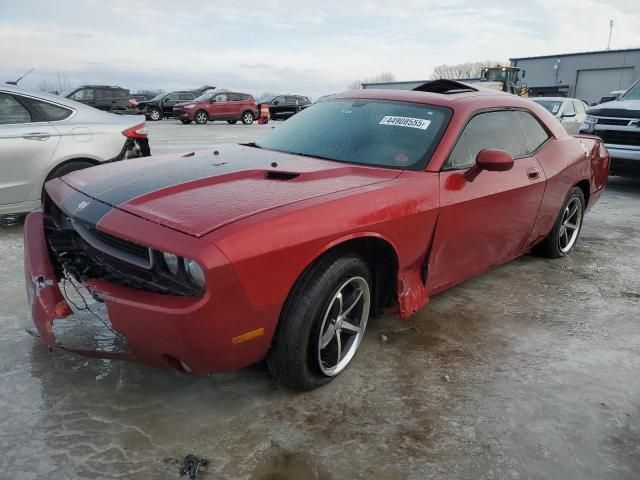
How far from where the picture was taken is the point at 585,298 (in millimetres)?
3895

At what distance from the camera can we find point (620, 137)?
25.5 ft

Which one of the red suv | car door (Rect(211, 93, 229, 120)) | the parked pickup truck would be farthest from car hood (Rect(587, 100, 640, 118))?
car door (Rect(211, 93, 229, 120))

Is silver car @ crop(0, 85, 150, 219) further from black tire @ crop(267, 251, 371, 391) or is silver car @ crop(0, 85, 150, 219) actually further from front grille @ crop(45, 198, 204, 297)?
black tire @ crop(267, 251, 371, 391)

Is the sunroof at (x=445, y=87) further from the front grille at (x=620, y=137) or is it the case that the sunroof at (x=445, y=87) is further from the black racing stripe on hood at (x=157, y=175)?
the front grille at (x=620, y=137)

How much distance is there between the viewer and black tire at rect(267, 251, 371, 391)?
7.59ft

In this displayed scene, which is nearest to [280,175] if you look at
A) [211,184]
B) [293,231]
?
[211,184]

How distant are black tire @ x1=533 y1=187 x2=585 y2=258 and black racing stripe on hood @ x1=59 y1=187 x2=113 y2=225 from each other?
11.9 feet

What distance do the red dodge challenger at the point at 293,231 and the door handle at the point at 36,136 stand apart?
2266mm

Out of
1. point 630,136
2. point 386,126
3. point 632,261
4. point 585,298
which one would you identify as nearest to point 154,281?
point 386,126

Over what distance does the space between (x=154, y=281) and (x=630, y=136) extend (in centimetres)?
770

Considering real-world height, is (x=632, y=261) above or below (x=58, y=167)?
below

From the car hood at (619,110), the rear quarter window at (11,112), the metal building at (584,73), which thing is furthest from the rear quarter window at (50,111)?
the metal building at (584,73)

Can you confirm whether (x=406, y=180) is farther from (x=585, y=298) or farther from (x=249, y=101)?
(x=249, y=101)

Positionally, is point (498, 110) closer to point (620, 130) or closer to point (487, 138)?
point (487, 138)
